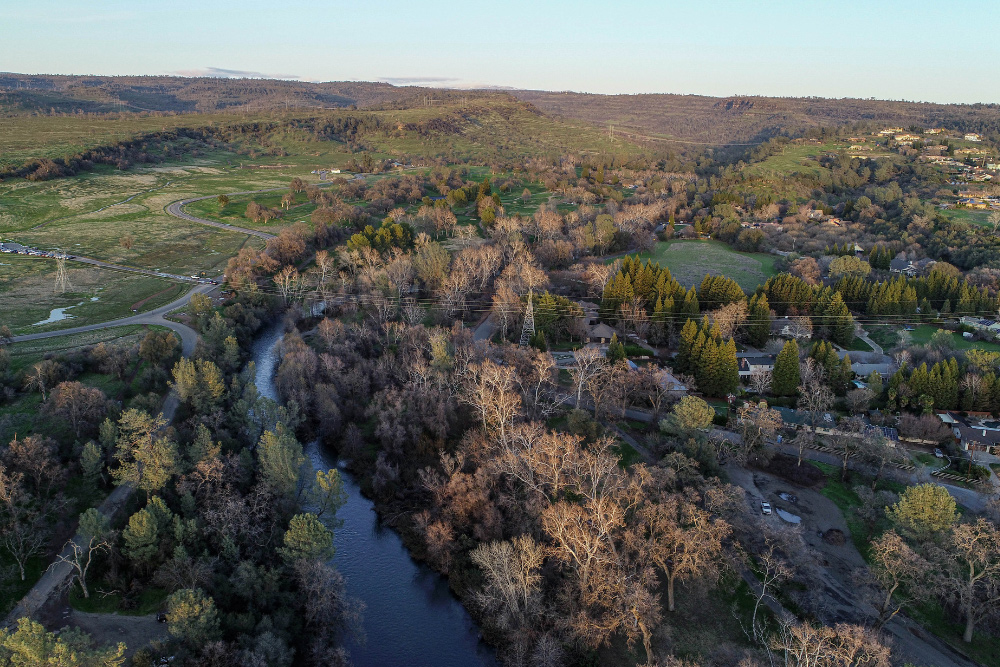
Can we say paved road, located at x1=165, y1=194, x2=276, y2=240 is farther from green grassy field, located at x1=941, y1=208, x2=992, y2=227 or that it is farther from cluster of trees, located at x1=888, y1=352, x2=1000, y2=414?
green grassy field, located at x1=941, y1=208, x2=992, y2=227

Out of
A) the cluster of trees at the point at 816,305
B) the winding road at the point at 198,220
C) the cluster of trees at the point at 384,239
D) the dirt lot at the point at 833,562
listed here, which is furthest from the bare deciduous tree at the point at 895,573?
the winding road at the point at 198,220

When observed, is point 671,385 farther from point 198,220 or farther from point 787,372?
point 198,220

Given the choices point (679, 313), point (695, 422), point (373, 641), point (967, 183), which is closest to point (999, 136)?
point (967, 183)

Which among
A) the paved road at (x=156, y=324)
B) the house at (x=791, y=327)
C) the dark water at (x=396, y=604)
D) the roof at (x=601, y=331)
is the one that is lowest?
the dark water at (x=396, y=604)

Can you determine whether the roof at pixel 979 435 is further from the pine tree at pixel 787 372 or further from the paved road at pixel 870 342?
the paved road at pixel 870 342

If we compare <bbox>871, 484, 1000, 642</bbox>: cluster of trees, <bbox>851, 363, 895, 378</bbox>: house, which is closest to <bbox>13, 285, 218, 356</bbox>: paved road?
<bbox>871, 484, 1000, 642</bbox>: cluster of trees

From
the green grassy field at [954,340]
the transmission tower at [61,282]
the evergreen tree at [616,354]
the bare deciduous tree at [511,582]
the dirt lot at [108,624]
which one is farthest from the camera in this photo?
the transmission tower at [61,282]

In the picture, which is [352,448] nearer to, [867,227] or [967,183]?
[867,227]

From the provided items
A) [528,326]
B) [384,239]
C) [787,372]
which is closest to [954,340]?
[787,372]
